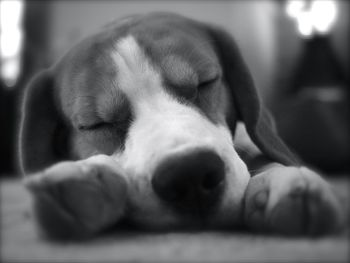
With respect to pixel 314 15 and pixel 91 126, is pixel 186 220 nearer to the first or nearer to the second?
pixel 91 126

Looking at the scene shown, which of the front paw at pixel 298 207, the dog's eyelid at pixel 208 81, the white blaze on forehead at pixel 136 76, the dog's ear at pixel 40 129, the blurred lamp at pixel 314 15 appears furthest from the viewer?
the blurred lamp at pixel 314 15

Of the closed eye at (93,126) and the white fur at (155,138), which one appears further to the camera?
the closed eye at (93,126)

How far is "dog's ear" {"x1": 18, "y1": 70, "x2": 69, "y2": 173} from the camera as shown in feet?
5.91

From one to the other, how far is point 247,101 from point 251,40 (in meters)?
4.57

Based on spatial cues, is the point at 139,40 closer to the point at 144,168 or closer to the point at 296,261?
the point at 144,168

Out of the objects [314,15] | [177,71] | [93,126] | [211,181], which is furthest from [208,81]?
[314,15]

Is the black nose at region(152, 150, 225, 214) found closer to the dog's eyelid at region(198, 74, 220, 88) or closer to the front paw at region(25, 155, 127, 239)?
the front paw at region(25, 155, 127, 239)

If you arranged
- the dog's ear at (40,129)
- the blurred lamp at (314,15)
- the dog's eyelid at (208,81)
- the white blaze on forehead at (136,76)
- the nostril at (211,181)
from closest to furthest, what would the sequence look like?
the nostril at (211,181), the white blaze on forehead at (136,76), the dog's eyelid at (208,81), the dog's ear at (40,129), the blurred lamp at (314,15)

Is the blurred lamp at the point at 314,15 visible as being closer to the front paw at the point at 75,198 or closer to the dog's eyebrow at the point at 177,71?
the dog's eyebrow at the point at 177,71

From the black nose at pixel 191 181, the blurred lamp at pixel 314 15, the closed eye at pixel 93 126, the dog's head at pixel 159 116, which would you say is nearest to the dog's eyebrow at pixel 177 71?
the dog's head at pixel 159 116

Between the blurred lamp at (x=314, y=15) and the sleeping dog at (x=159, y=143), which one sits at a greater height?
the sleeping dog at (x=159, y=143)

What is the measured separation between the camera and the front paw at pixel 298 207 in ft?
3.19

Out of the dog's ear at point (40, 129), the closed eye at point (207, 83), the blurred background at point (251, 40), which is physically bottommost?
the blurred background at point (251, 40)

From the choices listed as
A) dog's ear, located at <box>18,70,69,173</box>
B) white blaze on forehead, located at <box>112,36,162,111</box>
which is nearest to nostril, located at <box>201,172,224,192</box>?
white blaze on forehead, located at <box>112,36,162,111</box>
